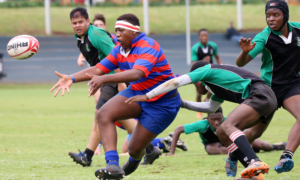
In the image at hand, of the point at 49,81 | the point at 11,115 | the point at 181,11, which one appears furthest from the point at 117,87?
the point at 181,11

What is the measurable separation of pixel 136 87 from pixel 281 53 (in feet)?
6.82

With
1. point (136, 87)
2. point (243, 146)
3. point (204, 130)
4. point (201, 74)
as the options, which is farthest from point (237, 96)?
point (204, 130)

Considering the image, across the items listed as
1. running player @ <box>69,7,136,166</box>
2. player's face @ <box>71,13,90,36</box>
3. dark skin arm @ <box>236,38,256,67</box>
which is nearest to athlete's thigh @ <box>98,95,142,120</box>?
running player @ <box>69,7,136,166</box>

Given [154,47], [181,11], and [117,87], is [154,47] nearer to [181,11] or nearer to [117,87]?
[117,87]

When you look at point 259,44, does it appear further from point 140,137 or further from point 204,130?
point 204,130

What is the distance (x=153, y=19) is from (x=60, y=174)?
127 ft

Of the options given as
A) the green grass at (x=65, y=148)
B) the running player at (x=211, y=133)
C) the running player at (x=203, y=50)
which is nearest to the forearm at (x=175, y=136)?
the running player at (x=211, y=133)

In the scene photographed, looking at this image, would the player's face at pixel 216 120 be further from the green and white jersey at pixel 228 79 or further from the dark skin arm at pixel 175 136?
the green and white jersey at pixel 228 79

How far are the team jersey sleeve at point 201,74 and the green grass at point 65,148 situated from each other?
1.30 meters

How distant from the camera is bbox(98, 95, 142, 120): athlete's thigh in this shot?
15.7 ft

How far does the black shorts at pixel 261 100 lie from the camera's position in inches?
189

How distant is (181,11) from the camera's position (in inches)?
1810

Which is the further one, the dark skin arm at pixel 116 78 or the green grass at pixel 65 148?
the green grass at pixel 65 148

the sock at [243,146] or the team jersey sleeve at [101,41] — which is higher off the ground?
the team jersey sleeve at [101,41]
